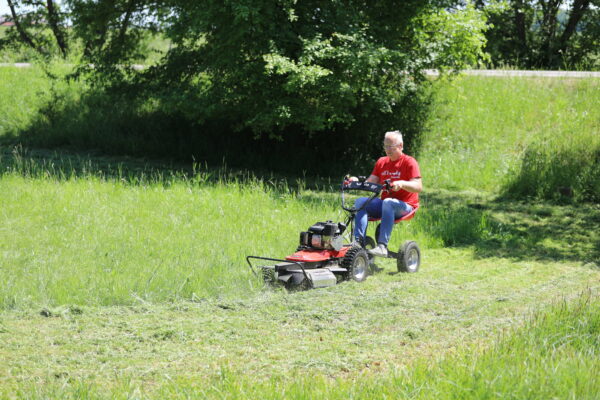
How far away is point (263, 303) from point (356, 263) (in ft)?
4.22

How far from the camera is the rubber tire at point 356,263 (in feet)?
24.3

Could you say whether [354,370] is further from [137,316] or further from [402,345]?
[137,316]

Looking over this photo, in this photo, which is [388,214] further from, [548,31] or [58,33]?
[58,33]

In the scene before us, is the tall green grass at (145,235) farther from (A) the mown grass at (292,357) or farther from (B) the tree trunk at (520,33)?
(B) the tree trunk at (520,33)

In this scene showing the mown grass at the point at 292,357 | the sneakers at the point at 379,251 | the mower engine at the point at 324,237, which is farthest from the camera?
the sneakers at the point at 379,251

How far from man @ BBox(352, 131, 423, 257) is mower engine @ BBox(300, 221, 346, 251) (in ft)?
1.72

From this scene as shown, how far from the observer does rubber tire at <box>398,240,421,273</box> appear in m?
7.96

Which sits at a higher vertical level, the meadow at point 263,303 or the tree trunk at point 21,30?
the tree trunk at point 21,30

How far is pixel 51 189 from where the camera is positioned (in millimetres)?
10891

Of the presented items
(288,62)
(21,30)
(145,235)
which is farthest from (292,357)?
(21,30)

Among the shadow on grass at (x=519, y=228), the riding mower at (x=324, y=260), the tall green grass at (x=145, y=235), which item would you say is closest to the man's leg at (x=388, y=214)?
the riding mower at (x=324, y=260)

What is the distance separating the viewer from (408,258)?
8062 mm

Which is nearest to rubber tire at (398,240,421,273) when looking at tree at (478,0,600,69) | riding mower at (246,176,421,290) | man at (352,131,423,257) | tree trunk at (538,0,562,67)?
riding mower at (246,176,421,290)

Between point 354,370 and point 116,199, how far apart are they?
6620 millimetres
